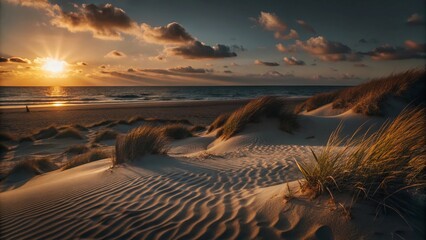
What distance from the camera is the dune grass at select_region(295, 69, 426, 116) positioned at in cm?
1229

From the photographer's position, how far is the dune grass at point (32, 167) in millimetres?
8438

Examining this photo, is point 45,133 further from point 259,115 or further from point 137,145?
point 259,115

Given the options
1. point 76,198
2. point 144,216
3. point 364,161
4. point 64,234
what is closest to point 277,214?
point 364,161

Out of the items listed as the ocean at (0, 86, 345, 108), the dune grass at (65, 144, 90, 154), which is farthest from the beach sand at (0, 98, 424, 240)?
the ocean at (0, 86, 345, 108)

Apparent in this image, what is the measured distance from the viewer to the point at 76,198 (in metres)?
4.65

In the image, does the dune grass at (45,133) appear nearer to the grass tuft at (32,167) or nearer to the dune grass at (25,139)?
the dune grass at (25,139)

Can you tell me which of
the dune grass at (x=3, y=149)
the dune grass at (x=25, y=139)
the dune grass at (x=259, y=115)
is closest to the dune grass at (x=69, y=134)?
the dune grass at (x=25, y=139)

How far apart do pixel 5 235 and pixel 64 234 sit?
3.15 feet

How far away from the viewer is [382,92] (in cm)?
1289

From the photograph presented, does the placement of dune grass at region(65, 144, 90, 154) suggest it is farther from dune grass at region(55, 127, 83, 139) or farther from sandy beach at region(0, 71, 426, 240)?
sandy beach at region(0, 71, 426, 240)

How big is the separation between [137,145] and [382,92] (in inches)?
438

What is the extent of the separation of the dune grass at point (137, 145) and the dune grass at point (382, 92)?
909cm

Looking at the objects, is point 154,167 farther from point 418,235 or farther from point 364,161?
point 418,235

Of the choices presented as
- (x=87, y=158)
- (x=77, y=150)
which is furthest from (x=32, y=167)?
(x=77, y=150)
